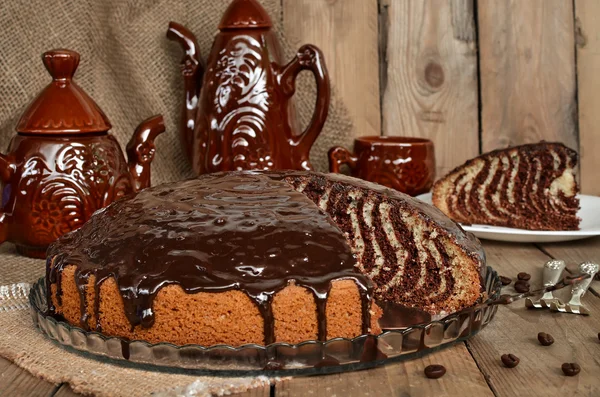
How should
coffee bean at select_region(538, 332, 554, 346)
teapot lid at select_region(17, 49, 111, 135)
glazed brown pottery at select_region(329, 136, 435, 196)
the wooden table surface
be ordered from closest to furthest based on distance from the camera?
1. the wooden table surface
2. coffee bean at select_region(538, 332, 554, 346)
3. teapot lid at select_region(17, 49, 111, 135)
4. glazed brown pottery at select_region(329, 136, 435, 196)

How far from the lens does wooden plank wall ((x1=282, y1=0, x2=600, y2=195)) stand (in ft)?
9.53

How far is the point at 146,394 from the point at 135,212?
0.45 m

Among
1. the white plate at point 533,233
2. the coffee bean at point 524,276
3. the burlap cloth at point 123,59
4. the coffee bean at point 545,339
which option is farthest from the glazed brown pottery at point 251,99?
the coffee bean at point 545,339

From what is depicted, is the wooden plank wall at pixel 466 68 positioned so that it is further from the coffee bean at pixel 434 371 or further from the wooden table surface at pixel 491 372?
the coffee bean at pixel 434 371

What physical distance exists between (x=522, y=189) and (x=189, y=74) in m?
1.08

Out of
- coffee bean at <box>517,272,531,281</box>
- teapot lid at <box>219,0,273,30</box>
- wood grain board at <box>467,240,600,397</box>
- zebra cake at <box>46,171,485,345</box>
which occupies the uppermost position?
teapot lid at <box>219,0,273,30</box>

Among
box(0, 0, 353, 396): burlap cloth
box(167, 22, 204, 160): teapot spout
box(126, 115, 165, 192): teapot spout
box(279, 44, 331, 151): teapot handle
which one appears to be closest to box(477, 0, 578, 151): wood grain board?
box(0, 0, 353, 396): burlap cloth

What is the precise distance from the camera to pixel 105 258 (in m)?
1.49

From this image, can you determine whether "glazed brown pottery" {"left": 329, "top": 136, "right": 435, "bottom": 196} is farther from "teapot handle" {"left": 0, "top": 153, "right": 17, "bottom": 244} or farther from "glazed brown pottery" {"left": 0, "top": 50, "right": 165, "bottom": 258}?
"teapot handle" {"left": 0, "top": 153, "right": 17, "bottom": 244}

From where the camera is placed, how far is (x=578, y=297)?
1.74 meters

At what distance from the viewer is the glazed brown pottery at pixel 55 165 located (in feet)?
6.93

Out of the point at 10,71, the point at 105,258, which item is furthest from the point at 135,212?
the point at 10,71

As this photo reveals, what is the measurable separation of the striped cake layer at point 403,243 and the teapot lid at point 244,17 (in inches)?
33.2

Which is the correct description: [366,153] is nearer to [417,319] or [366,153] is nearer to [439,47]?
[439,47]
